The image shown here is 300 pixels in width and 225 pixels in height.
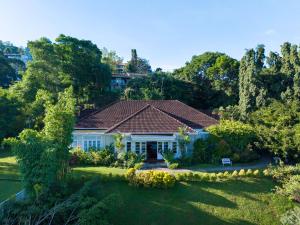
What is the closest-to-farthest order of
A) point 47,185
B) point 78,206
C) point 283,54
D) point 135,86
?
1. point 78,206
2. point 47,185
3. point 283,54
4. point 135,86

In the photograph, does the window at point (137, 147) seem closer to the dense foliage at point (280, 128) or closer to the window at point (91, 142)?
the window at point (91, 142)

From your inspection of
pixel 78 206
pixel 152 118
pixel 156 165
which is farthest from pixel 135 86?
pixel 78 206

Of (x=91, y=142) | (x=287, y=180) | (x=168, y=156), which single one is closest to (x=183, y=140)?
(x=168, y=156)

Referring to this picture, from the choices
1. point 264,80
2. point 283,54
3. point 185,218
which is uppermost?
point 283,54

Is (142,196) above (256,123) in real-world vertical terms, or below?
below

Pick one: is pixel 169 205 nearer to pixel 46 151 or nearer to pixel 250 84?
pixel 46 151

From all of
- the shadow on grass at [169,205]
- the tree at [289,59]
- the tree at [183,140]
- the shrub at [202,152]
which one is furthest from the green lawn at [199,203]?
the tree at [289,59]

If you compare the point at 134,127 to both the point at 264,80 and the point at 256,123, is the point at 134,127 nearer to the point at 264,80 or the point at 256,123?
the point at 256,123
